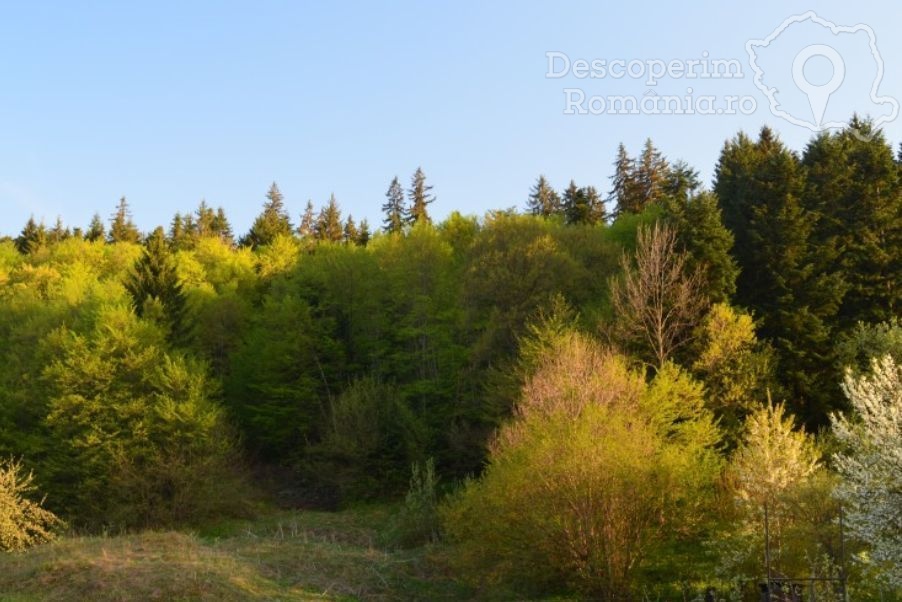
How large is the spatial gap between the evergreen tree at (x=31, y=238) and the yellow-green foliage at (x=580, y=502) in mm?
70555

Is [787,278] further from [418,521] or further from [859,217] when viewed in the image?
[418,521]

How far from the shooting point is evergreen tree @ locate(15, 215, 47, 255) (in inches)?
3086

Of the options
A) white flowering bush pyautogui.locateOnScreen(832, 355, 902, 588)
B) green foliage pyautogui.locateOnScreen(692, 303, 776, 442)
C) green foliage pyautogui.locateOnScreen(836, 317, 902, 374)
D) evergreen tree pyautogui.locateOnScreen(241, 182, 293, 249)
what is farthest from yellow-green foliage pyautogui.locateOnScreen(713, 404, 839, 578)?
evergreen tree pyautogui.locateOnScreen(241, 182, 293, 249)

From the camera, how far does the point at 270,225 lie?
8006 cm

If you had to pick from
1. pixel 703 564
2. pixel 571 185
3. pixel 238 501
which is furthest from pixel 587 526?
pixel 571 185

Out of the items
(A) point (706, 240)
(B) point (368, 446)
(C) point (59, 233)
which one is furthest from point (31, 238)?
(A) point (706, 240)

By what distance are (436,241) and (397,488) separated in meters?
15.5

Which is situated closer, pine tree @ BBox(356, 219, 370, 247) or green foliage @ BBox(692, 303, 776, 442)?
green foliage @ BBox(692, 303, 776, 442)

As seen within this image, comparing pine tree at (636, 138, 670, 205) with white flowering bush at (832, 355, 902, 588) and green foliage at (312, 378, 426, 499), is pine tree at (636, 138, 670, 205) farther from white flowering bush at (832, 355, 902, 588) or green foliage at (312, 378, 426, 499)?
white flowering bush at (832, 355, 902, 588)

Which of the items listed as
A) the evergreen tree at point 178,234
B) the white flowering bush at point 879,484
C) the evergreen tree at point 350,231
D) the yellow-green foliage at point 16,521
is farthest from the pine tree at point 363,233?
the white flowering bush at point 879,484

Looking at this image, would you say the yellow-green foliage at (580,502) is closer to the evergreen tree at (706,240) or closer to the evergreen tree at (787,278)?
the evergreen tree at (706,240)

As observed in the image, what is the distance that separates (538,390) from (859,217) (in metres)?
23.7

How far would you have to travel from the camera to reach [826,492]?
2047cm

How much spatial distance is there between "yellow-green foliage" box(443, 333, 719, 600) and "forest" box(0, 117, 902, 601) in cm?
8
